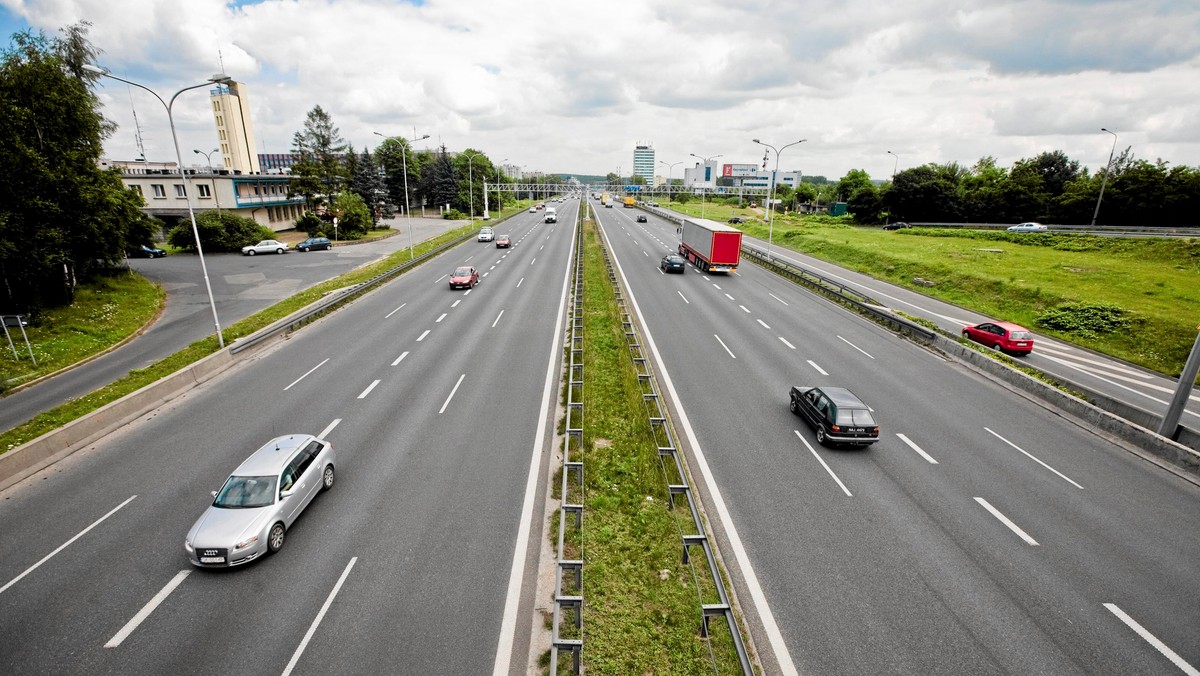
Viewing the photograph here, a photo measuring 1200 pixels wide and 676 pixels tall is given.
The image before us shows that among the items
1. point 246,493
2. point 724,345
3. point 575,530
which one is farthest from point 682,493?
point 724,345

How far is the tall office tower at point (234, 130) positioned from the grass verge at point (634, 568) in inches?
5315

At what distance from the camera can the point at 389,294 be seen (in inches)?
1341

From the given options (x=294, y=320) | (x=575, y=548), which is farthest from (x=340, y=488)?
(x=294, y=320)

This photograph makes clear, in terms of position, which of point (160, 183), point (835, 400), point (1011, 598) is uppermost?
point (160, 183)

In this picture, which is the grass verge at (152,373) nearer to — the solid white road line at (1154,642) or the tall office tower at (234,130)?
the solid white road line at (1154,642)

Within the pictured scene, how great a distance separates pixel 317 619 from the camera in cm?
858

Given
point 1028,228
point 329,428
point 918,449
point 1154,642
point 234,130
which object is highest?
point 234,130

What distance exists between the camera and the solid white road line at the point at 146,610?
8195mm

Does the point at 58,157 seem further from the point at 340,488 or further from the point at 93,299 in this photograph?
the point at 340,488

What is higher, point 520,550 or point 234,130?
point 234,130

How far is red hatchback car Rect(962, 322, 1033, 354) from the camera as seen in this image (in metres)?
24.0

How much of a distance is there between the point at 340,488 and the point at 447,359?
372 inches

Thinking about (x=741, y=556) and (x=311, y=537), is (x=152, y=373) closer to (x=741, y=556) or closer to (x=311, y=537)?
(x=311, y=537)

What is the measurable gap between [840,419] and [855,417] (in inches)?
19.8
